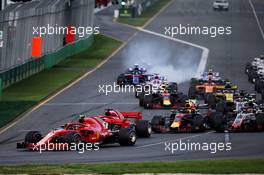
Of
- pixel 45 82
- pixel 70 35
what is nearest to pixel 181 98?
pixel 45 82

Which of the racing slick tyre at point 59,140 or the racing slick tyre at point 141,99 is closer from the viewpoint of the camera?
the racing slick tyre at point 59,140

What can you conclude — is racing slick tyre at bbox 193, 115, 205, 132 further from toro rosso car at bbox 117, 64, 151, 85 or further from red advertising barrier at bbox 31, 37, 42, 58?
red advertising barrier at bbox 31, 37, 42, 58

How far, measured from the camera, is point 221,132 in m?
38.5

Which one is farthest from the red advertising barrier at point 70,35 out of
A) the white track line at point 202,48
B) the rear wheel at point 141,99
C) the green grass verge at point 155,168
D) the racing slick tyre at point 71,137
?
the green grass verge at point 155,168

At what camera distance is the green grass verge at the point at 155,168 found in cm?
2803

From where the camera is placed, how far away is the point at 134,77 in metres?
56.7

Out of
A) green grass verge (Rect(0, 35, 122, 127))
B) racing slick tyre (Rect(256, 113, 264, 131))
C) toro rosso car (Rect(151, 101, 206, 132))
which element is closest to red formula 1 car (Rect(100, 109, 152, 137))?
toro rosso car (Rect(151, 101, 206, 132))

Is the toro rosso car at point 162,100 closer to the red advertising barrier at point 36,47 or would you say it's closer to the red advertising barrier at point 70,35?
the red advertising barrier at point 36,47

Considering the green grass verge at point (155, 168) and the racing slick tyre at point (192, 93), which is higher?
the green grass verge at point (155, 168)

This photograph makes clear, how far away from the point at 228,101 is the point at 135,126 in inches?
291
